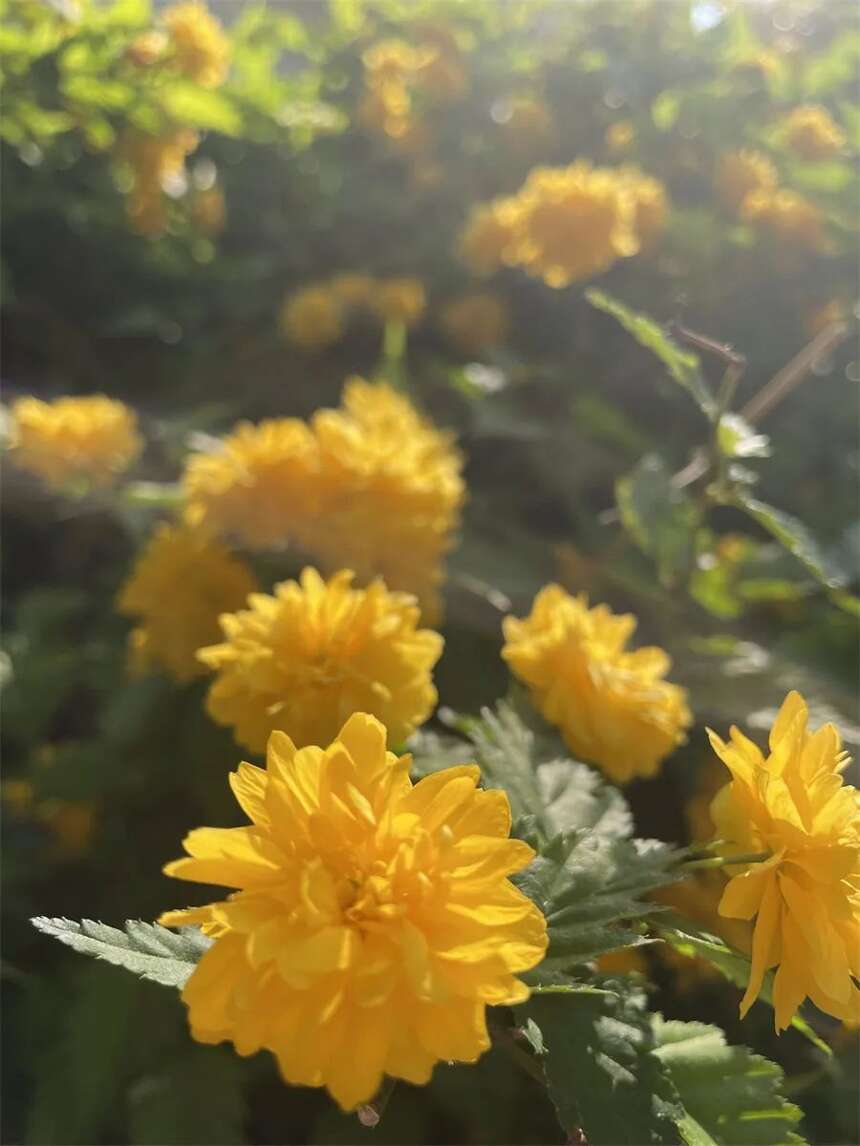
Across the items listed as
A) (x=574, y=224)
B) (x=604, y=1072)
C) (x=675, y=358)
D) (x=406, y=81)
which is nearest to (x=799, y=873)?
(x=604, y=1072)

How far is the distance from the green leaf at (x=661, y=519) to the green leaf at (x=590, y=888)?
0.46 meters

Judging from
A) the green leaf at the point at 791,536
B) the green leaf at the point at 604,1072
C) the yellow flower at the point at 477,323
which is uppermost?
the green leaf at the point at 791,536

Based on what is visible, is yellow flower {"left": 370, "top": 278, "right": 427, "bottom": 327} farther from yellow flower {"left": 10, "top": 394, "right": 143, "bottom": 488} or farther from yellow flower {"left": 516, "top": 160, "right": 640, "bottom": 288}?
yellow flower {"left": 10, "top": 394, "right": 143, "bottom": 488}

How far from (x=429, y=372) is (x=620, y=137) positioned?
64 centimetres

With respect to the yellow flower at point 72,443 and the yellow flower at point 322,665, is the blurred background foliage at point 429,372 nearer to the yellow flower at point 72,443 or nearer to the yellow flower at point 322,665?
the yellow flower at point 72,443

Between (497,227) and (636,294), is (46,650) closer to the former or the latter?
(497,227)

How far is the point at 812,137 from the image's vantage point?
1.70 m

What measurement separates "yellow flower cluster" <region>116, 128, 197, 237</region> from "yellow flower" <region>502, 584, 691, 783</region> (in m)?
1.31

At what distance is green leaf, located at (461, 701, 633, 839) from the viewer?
62cm

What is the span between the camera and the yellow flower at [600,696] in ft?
2.49

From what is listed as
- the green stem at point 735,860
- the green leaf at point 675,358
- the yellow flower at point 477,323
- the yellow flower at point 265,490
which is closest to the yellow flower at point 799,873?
the green stem at point 735,860

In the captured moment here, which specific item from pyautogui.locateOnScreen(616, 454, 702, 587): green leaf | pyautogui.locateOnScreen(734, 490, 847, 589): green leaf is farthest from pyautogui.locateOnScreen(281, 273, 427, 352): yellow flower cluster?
pyautogui.locateOnScreen(734, 490, 847, 589): green leaf

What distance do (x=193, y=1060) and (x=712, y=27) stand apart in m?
2.08

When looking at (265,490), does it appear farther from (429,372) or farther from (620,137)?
(620,137)
